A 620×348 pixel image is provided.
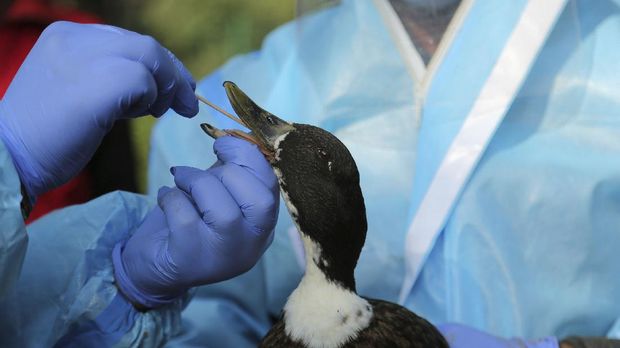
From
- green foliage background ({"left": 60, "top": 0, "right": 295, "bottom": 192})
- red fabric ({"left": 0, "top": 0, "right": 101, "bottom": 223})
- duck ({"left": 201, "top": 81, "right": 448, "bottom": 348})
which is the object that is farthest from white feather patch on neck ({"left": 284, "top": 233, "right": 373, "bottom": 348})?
green foliage background ({"left": 60, "top": 0, "right": 295, "bottom": 192})

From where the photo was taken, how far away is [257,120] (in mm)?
1045

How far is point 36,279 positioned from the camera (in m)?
1.18

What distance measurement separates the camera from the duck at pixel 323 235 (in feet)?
3.25

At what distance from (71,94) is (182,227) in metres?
0.22

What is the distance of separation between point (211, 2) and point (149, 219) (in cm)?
170

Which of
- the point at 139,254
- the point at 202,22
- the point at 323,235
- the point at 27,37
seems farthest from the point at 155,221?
the point at 202,22

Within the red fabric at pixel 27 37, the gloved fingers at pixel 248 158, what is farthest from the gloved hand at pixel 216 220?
the red fabric at pixel 27 37

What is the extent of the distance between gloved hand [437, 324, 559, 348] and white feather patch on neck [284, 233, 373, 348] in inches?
8.2

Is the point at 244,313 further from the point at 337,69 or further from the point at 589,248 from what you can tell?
the point at 589,248

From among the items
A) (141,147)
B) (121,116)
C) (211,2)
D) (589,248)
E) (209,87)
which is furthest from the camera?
(211,2)

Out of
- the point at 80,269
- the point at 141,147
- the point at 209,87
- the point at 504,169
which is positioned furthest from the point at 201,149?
the point at 141,147

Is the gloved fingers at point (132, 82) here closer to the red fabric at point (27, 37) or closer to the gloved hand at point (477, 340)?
the gloved hand at point (477, 340)

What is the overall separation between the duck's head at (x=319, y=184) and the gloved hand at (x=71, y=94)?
12 centimetres

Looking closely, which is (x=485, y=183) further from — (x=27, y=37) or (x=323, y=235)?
(x=27, y=37)
